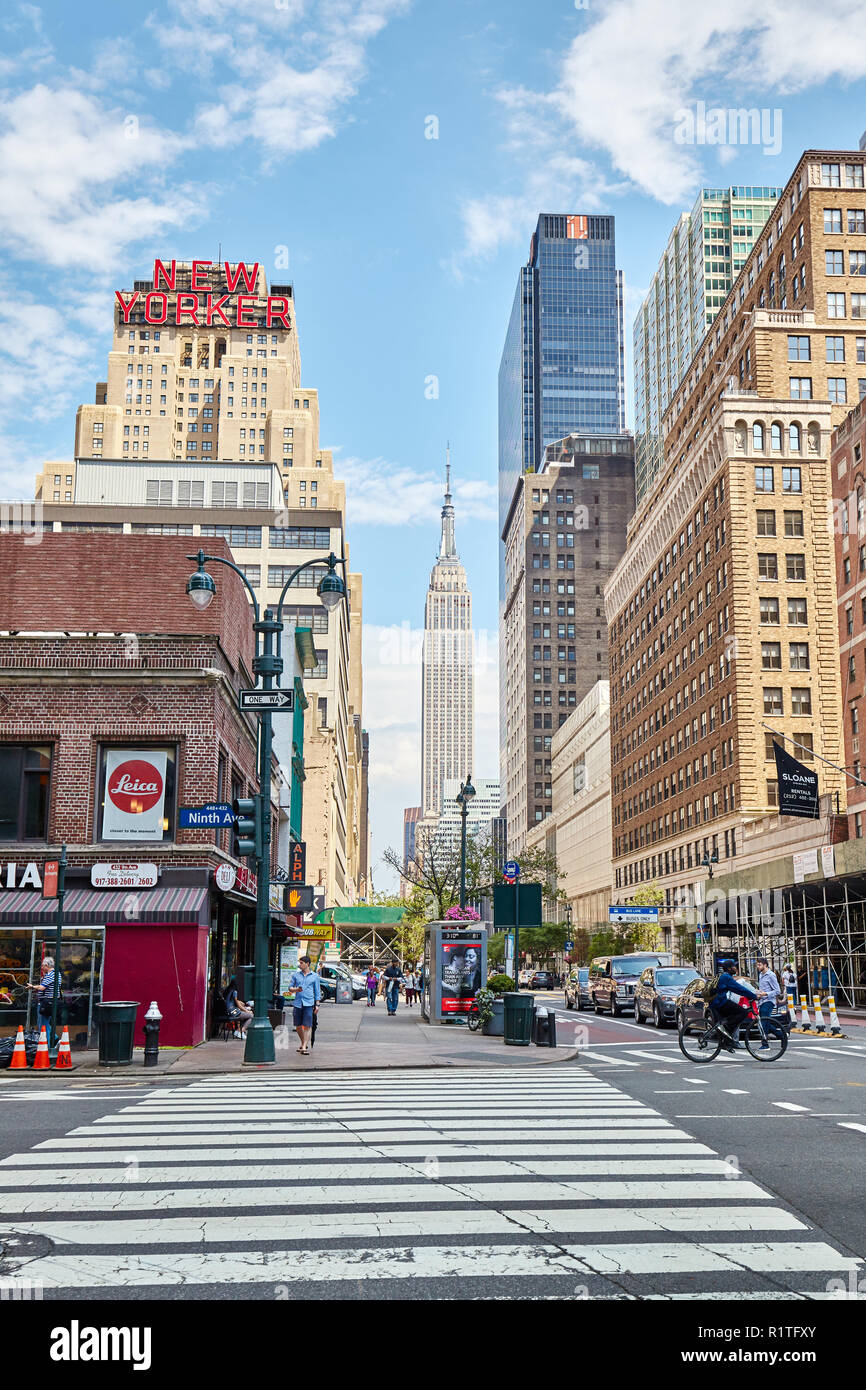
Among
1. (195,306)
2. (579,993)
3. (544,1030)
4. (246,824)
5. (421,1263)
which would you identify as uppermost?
(195,306)

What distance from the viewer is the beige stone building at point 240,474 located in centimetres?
11912

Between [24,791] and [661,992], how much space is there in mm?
17670

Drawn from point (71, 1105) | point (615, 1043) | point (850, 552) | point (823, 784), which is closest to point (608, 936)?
point (823, 784)

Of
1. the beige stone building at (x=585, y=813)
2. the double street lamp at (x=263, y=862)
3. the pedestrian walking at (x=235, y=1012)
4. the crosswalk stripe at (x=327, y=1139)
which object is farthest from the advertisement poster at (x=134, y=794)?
the beige stone building at (x=585, y=813)

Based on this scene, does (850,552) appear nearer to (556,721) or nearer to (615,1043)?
(615,1043)

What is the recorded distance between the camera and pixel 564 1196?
880 centimetres

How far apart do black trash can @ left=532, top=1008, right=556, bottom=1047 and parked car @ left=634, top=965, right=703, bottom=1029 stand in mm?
7535

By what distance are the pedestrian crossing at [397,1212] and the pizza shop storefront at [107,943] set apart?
32.0ft

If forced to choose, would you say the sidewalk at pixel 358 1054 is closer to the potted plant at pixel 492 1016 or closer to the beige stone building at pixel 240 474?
the potted plant at pixel 492 1016

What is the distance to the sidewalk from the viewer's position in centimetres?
1989

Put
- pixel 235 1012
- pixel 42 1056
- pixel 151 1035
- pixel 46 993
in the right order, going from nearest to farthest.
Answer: pixel 42 1056, pixel 151 1035, pixel 46 993, pixel 235 1012

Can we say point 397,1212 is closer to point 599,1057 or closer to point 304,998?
point 304,998

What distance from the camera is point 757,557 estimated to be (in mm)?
69562

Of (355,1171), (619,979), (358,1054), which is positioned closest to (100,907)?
(358,1054)
